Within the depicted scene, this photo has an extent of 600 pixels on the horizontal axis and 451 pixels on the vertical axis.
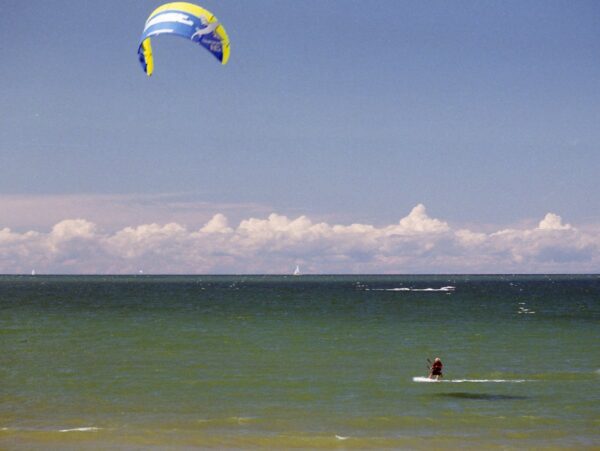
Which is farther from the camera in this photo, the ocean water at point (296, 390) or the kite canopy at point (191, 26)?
the kite canopy at point (191, 26)

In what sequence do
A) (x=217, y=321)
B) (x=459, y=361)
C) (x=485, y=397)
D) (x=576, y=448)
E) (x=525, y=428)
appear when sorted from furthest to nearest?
(x=217, y=321) < (x=459, y=361) < (x=485, y=397) < (x=525, y=428) < (x=576, y=448)

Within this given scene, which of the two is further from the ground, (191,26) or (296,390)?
(191,26)

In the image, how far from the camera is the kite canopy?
112 ft

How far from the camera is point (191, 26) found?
3462cm

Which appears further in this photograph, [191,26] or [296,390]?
[296,390]

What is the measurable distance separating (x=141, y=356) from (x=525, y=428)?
3103cm

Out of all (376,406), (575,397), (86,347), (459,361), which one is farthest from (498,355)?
(86,347)

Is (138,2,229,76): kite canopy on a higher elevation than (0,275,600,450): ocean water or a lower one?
higher

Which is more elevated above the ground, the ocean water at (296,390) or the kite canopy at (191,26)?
→ the kite canopy at (191,26)

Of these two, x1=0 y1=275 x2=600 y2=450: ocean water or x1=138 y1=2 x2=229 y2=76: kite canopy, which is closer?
x1=0 y1=275 x2=600 y2=450: ocean water

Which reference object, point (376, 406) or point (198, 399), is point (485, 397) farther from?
point (198, 399)

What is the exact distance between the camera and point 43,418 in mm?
33156

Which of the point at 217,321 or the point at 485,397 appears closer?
the point at 485,397

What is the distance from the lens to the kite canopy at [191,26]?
3428cm
